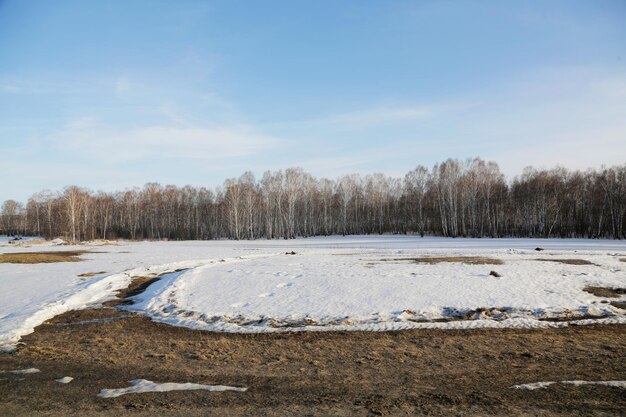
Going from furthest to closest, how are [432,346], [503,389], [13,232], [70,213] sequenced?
[13,232] < [70,213] < [432,346] < [503,389]

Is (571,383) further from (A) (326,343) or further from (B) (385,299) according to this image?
(B) (385,299)

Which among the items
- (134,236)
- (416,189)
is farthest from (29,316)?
(134,236)

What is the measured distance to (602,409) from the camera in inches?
210

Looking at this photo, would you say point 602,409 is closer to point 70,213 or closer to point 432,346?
point 432,346

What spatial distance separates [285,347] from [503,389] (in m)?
4.61

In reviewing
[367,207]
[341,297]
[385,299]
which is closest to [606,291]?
[385,299]

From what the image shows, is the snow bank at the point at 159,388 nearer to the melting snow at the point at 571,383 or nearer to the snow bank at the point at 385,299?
the snow bank at the point at 385,299

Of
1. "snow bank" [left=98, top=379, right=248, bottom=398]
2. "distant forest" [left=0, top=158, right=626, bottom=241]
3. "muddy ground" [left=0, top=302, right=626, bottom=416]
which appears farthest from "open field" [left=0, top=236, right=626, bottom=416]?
"distant forest" [left=0, top=158, right=626, bottom=241]

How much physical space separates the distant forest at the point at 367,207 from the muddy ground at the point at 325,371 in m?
56.9

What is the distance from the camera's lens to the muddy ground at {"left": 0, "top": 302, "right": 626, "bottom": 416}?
5.63 meters

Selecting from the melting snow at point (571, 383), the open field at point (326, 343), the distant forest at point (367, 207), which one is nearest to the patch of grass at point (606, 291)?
the open field at point (326, 343)

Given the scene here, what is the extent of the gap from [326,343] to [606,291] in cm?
1155

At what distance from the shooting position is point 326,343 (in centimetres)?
920

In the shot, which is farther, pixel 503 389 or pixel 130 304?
pixel 130 304
